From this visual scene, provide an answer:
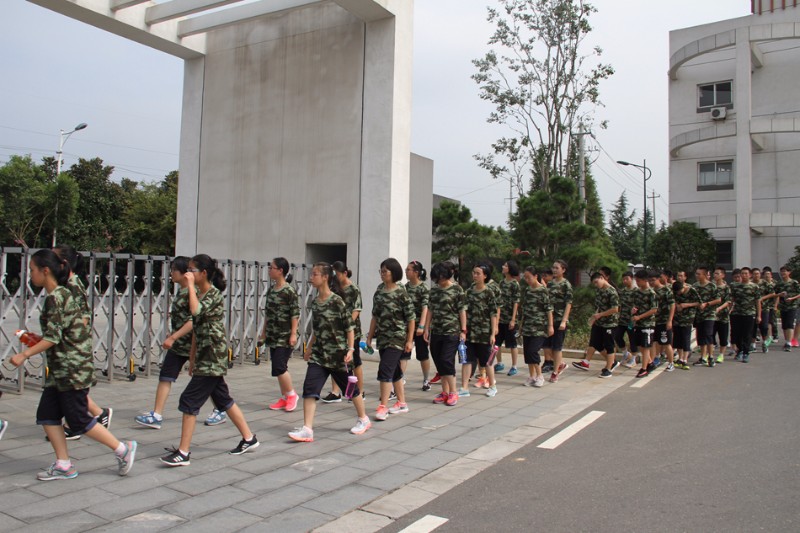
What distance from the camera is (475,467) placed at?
5.36 meters

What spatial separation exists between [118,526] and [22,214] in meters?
27.7

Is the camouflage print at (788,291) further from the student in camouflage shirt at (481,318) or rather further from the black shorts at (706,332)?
the student in camouflage shirt at (481,318)

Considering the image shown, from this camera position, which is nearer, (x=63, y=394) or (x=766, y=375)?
(x=63, y=394)

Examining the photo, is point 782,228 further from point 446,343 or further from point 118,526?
point 118,526

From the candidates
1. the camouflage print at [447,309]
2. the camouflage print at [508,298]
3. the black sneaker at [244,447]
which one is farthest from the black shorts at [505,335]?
the black sneaker at [244,447]

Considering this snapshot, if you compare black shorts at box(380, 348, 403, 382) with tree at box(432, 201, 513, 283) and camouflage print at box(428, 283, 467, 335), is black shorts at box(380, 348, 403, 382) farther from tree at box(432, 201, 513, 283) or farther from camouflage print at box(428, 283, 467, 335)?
tree at box(432, 201, 513, 283)

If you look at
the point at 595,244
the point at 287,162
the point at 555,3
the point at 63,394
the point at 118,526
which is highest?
the point at 555,3

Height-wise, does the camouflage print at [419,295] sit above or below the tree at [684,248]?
below

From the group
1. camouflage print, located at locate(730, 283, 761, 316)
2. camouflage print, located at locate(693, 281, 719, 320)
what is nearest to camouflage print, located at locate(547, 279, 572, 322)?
camouflage print, located at locate(693, 281, 719, 320)

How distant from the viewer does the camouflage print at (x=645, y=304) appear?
33.3ft

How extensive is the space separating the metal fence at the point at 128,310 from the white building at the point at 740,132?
18978 mm

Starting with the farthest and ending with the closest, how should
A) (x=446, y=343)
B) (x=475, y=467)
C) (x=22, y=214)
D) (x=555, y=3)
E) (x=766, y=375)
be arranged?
(x=22, y=214), (x=555, y=3), (x=766, y=375), (x=446, y=343), (x=475, y=467)

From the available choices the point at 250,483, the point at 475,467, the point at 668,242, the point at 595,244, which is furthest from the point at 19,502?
the point at 668,242

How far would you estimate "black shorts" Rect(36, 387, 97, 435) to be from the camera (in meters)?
4.67
